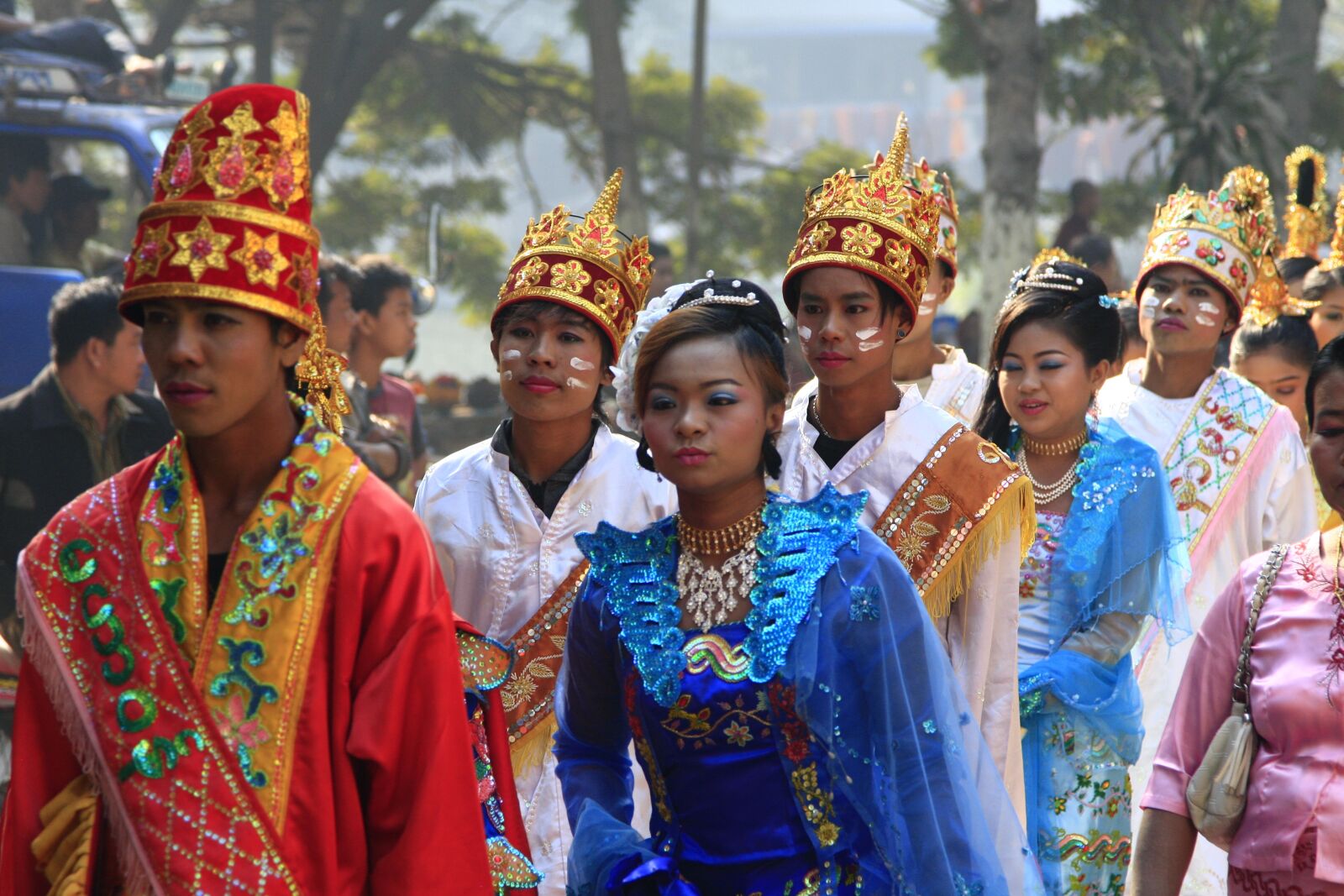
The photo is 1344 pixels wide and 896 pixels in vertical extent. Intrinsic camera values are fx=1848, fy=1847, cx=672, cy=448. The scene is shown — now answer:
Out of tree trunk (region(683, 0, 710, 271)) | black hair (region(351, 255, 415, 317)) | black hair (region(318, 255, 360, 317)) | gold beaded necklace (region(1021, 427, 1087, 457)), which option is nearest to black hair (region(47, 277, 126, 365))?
black hair (region(318, 255, 360, 317))

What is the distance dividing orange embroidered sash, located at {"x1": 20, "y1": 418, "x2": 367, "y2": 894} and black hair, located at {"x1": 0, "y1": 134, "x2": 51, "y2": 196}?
29.6 feet

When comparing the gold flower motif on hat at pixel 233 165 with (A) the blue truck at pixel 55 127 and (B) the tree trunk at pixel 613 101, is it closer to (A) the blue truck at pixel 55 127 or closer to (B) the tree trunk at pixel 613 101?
(A) the blue truck at pixel 55 127

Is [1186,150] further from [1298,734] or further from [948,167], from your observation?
[1298,734]


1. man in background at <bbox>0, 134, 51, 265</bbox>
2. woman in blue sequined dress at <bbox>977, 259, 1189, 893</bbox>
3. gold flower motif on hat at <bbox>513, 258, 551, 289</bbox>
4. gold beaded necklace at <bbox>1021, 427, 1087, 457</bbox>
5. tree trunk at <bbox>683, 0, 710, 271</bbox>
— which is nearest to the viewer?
gold flower motif on hat at <bbox>513, 258, 551, 289</bbox>

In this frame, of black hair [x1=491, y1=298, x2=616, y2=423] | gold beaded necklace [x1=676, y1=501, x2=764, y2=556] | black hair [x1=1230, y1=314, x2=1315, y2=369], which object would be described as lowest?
gold beaded necklace [x1=676, y1=501, x2=764, y2=556]

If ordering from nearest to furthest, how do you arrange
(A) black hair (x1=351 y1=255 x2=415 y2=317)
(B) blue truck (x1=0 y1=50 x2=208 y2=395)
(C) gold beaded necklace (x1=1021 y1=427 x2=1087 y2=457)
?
(C) gold beaded necklace (x1=1021 y1=427 x2=1087 y2=457) → (A) black hair (x1=351 y1=255 x2=415 y2=317) → (B) blue truck (x1=0 y1=50 x2=208 y2=395)

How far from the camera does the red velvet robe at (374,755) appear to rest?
2850 mm

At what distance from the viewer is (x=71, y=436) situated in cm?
748

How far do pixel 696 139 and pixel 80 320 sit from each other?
1115cm

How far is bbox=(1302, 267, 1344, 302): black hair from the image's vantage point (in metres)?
8.23

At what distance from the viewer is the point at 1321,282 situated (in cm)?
827

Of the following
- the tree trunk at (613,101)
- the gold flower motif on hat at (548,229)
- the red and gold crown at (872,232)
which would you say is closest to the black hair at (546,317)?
the gold flower motif on hat at (548,229)

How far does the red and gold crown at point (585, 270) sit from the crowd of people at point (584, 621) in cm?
1

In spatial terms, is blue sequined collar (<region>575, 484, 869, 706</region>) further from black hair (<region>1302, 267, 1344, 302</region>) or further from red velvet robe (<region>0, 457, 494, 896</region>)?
black hair (<region>1302, 267, 1344, 302</region>)
